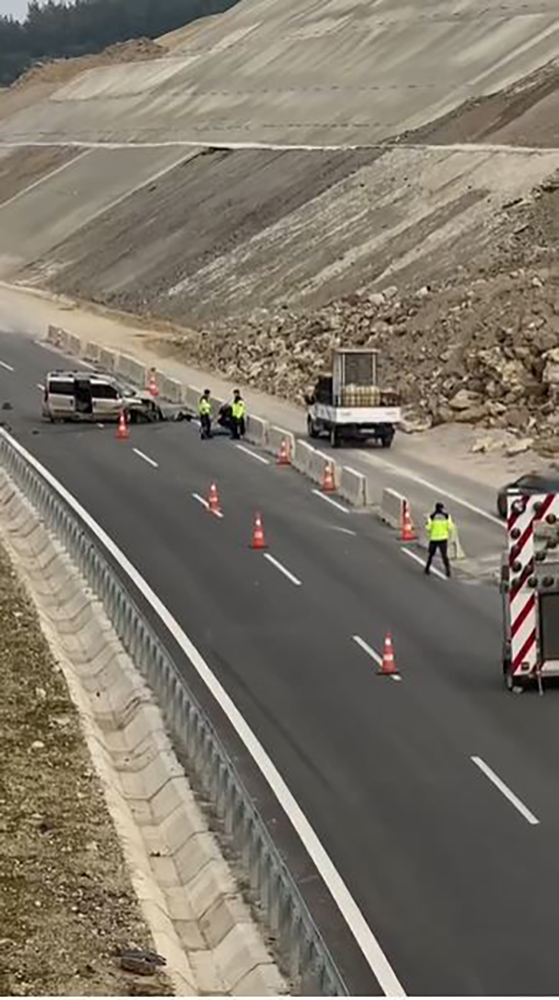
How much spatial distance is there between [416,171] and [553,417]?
32298 mm

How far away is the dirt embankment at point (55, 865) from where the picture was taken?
1451cm

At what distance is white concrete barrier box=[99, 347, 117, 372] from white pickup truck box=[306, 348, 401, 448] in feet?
55.1

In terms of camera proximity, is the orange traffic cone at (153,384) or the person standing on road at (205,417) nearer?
the person standing on road at (205,417)

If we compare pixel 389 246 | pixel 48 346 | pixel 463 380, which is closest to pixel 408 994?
pixel 463 380

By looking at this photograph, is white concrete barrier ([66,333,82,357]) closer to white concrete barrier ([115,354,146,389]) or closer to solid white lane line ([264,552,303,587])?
white concrete barrier ([115,354,146,389])

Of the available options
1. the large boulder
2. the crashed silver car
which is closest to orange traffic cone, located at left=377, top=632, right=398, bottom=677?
the large boulder

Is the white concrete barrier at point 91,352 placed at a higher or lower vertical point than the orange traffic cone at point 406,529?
higher

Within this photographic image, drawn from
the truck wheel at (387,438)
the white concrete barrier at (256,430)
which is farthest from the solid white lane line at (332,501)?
the white concrete barrier at (256,430)

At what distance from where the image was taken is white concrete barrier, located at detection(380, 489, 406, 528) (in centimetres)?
3656

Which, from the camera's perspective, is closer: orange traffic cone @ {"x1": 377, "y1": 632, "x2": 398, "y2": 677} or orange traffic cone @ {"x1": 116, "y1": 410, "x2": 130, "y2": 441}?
orange traffic cone @ {"x1": 377, "y1": 632, "x2": 398, "y2": 677}

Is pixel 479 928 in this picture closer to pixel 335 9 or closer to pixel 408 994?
pixel 408 994

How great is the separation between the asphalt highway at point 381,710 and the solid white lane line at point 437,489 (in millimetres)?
2274

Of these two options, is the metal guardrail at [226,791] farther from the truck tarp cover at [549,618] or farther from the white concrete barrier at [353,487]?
the white concrete barrier at [353,487]

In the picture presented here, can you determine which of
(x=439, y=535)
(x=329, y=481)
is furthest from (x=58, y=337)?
(x=439, y=535)
